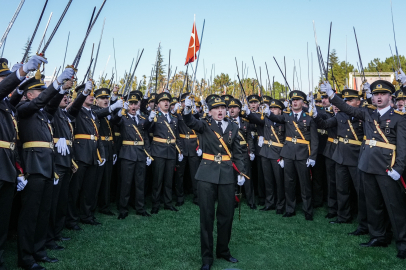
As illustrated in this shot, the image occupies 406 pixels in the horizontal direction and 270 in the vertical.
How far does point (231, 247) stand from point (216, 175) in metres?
1.49

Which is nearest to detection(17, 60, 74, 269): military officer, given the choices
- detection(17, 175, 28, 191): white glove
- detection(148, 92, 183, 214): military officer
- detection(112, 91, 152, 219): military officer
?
detection(17, 175, 28, 191): white glove

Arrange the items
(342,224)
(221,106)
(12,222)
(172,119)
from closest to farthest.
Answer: (221,106) < (12,222) < (342,224) < (172,119)

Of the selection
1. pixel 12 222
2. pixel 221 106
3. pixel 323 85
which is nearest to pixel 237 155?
pixel 221 106

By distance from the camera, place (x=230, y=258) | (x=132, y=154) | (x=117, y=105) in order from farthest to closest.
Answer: (x=132, y=154) → (x=117, y=105) → (x=230, y=258)

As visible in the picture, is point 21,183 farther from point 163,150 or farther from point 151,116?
point 163,150

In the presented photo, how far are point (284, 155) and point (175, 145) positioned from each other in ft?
8.75

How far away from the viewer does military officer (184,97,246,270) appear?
187 inches

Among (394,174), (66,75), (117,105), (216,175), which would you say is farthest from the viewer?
(117,105)

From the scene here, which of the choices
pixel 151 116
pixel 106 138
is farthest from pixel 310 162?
pixel 106 138

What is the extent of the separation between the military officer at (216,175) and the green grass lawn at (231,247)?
13.3 inches

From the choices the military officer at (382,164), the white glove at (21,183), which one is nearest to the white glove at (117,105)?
the white glove at (21,183)

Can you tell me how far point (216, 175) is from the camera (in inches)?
190

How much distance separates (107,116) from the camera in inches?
291

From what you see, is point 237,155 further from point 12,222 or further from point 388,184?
point 12,222
